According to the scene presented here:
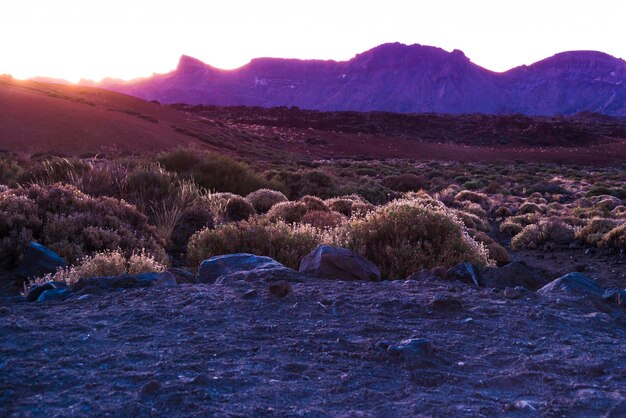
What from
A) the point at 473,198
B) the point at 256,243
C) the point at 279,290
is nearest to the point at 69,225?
the point at 256,243

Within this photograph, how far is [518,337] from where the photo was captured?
15.8 feet

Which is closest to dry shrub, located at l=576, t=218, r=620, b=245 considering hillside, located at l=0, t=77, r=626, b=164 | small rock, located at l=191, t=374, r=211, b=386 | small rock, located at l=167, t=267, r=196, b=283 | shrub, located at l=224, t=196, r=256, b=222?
A: shrub, located at l=224, t=196, r=256, b=222

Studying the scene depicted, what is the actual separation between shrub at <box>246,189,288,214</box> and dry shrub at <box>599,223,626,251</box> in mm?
7772

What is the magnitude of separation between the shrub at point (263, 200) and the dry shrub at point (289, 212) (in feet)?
7.40

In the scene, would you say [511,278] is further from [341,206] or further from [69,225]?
[341,206]

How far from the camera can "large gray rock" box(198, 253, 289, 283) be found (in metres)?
7.21

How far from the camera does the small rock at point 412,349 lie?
4.30 metres

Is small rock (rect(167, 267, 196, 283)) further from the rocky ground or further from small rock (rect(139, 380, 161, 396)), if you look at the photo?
small rock (rect(139, 380, 161, 396))

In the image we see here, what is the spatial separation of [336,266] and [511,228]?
39.1 feet

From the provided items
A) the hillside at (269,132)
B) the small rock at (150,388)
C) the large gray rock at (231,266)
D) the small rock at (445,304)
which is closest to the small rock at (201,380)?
the small rock at (150,388)

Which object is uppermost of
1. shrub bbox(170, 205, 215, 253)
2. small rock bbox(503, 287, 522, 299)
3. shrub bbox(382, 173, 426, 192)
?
small rock bbox(503, 287, 522, 299)

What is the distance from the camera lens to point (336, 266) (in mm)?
7258

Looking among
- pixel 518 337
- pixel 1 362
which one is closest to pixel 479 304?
pixel 518 337

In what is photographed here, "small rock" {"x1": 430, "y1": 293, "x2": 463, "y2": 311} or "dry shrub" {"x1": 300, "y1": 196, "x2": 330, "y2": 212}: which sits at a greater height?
"small rock" {"x1": 430, "y1": 293, "x2": 463, "y2": 311}
